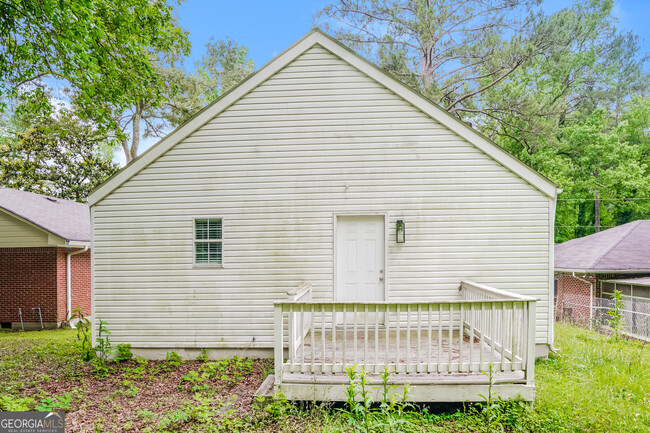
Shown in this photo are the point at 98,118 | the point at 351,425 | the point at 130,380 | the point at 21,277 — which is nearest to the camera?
the point at 351,425

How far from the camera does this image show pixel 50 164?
2030 centimetres

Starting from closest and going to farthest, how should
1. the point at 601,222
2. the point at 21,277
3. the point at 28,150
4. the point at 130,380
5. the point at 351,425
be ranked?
the point at 351,425, the point at 130,380, the point at 21,277, the point at 28,150, the point at 601,222

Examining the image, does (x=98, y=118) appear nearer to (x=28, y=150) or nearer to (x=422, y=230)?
(x=422, y=230)

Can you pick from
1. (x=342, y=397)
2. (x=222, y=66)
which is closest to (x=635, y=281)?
(x=342, y=397)

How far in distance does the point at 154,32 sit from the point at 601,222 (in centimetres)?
2678

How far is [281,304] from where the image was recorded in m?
4.21

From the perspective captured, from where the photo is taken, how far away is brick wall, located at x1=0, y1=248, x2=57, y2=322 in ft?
35.6

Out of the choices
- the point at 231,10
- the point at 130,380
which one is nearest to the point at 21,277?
the point at 130,380

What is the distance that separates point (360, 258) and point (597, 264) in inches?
460

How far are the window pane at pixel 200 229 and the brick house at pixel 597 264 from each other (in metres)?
13.5

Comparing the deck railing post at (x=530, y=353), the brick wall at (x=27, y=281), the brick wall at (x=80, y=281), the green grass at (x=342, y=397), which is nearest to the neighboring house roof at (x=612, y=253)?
the green grass at (x=342, y=397)

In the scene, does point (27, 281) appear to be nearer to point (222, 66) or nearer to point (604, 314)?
point (222, 66)

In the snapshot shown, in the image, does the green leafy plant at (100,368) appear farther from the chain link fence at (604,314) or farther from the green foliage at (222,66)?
the green foliage at (222,66)

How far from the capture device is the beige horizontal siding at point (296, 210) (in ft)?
20.1
